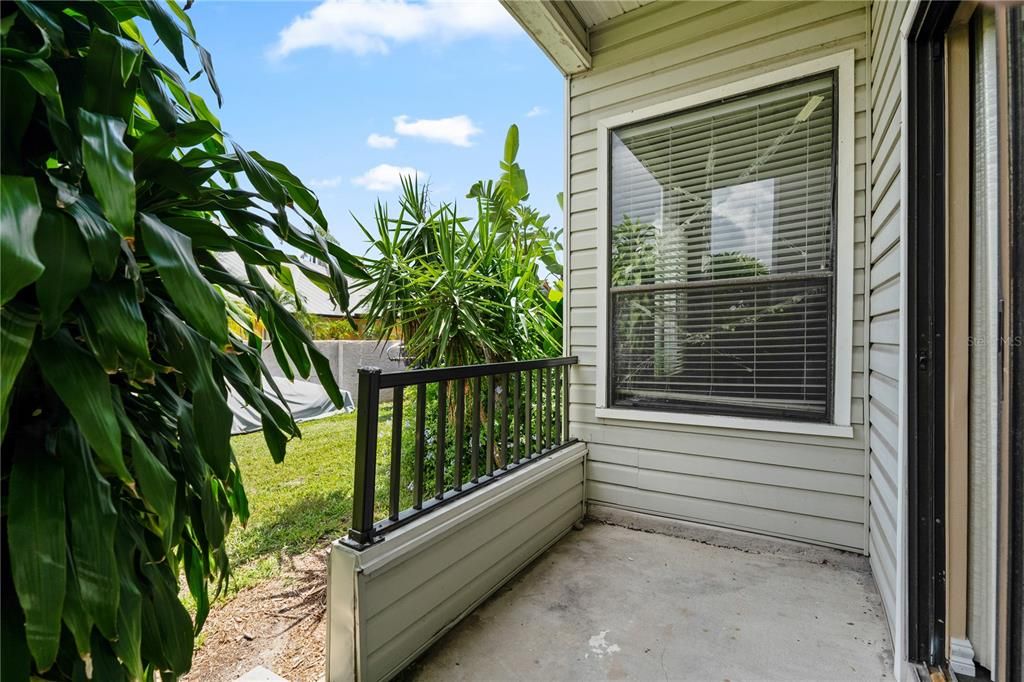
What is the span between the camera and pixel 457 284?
3.11 meters

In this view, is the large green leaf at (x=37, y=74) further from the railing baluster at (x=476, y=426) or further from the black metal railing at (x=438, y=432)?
the railing baluster at (x=476, y=426)

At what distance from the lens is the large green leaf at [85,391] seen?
0.65m

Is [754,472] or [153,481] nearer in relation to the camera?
[153,481]

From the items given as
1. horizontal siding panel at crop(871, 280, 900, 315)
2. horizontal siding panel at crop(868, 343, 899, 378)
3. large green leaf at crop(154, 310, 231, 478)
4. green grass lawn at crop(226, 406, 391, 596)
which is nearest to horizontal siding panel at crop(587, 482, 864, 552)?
horizontal siding panel at crop(868, 343, 899, 378)

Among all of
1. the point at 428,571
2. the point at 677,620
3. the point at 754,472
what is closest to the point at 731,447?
the point at 754,472

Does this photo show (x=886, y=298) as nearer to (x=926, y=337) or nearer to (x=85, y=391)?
(x=926, y=337)

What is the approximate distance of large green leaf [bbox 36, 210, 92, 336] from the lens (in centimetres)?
62

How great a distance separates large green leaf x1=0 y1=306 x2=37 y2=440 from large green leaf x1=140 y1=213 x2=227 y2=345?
0.54ft

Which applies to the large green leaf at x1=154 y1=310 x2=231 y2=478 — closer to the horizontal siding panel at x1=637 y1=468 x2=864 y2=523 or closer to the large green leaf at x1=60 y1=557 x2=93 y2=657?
the large green leaf at x1=60 y1=557 x2=93 y2=657

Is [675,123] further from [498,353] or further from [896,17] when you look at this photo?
[498,353]

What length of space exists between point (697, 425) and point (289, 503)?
2911 millimetres

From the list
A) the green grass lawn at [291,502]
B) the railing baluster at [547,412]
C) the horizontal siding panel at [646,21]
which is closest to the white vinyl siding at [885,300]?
the horizontal siding panel at [646,21]

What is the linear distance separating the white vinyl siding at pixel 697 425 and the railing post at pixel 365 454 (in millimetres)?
1748

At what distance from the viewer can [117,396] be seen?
0.79 meters
